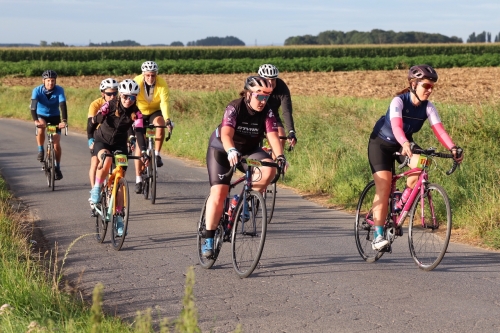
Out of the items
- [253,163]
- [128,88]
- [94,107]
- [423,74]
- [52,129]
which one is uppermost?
[423,74]

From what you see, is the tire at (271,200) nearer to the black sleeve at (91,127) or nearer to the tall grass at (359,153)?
the tall grass at (359,153)

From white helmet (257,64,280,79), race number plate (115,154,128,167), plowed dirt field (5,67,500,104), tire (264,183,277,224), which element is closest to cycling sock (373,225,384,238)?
race number plate (115,154,128,167)

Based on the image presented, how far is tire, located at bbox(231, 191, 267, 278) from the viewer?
24.4ft

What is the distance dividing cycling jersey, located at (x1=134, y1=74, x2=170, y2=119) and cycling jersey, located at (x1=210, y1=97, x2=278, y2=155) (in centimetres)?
481

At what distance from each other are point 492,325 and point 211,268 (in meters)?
3.07

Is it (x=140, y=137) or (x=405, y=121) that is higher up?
(x=405, y=121)

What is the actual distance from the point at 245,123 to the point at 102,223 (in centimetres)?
278

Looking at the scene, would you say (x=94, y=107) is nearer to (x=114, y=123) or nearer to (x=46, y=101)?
(x=114, y=123)

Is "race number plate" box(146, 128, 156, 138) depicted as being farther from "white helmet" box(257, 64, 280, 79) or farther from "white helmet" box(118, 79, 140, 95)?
"white helmet" box(118, 79, 140, 95)

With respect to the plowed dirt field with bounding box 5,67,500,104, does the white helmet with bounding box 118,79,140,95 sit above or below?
above

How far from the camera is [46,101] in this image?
46.6ft

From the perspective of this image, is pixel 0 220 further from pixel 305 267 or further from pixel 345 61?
pixel 345 61

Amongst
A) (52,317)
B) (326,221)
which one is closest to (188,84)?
(326,221)

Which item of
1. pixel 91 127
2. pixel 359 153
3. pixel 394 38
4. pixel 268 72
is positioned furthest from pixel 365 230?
pixel 394 38
